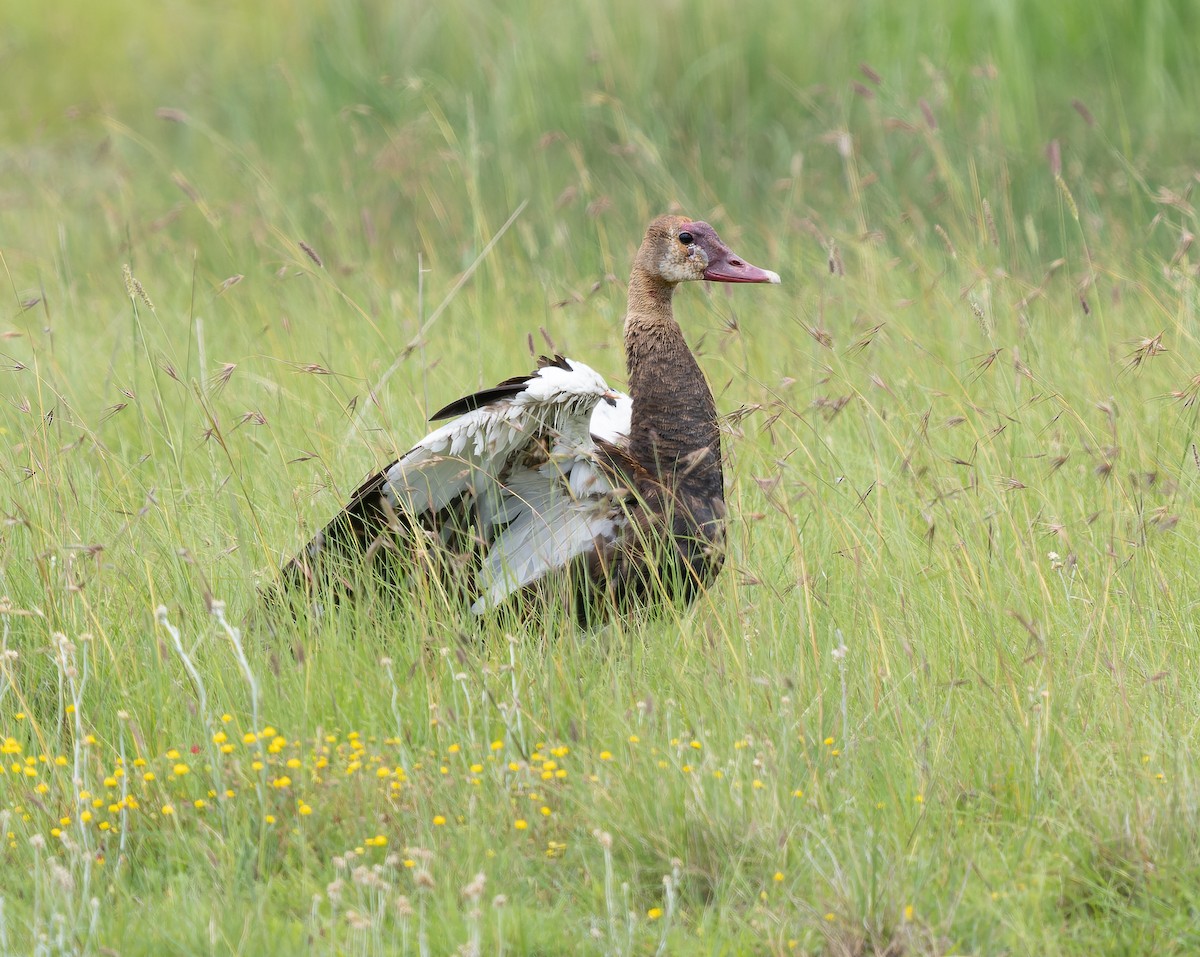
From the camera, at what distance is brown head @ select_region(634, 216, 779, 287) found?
4258mm

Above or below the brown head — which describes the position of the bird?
below

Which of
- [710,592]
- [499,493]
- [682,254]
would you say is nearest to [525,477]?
[499,493]

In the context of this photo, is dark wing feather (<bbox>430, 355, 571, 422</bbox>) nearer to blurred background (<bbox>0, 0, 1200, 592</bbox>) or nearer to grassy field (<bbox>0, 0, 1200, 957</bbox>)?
grassy field (<bbox>0, 0, 1200, 957</bbox>)

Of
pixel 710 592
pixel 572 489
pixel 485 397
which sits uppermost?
pixel 485 397

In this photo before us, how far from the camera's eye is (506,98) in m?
7.09

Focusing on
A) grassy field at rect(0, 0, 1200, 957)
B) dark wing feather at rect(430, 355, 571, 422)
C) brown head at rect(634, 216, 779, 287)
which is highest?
brown head at rect(634, 216, 779, 287)

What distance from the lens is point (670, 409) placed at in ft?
13.3

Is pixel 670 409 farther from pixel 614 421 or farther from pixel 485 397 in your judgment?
pixel 485 397

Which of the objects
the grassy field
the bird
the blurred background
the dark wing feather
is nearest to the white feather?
the bird

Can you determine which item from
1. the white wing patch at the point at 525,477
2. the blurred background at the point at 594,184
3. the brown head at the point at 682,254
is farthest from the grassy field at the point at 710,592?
the white wing patch at the point at 525,477

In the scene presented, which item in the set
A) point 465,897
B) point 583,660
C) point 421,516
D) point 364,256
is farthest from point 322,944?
point 364,256

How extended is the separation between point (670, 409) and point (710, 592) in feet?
2.24

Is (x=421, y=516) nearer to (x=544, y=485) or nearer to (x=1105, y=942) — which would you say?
(x=544, y=485)

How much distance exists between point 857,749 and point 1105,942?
0.58 metres
